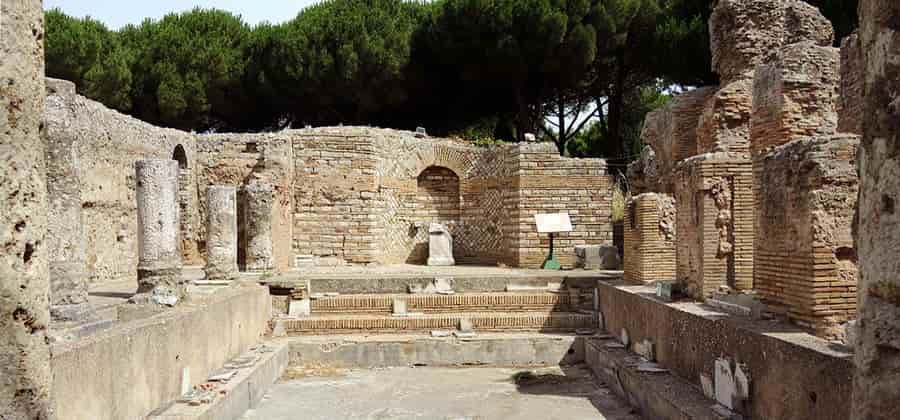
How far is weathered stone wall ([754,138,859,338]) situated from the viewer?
5223 mm

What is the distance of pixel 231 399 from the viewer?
705 cm

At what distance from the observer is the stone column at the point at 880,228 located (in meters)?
1.91

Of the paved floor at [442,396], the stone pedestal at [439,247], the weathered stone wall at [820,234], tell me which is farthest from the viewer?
the stone pedestal at [439,247]

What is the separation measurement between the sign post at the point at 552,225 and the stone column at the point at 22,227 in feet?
43.7

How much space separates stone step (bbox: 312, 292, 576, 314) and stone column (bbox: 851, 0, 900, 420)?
9.52 metres

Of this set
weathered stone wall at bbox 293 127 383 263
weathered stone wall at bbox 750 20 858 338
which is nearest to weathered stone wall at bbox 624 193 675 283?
weathered stone wall at bbox 750 20 858 338

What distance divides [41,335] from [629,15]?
23.2 meters

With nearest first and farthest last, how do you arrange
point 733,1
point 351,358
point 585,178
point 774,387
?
1. point 774,387
2. point 733,1
3. point 351,358
4. point 585,178

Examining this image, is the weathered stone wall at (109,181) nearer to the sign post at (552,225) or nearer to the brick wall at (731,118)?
the sign post at (552,225)

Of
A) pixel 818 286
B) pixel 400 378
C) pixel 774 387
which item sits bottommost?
pixel 400 378

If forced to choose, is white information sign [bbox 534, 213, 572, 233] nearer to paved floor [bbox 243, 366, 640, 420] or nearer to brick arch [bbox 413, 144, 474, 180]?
brick arch [bbox 413, 144, 474, 180]

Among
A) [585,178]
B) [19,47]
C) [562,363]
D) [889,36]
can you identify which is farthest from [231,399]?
[585,178]

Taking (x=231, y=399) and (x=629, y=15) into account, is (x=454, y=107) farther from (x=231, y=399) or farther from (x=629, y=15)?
(x=231, y=399)

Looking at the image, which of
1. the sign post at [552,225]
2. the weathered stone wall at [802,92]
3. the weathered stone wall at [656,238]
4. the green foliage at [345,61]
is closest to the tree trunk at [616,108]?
the green foliage at [345,61]
